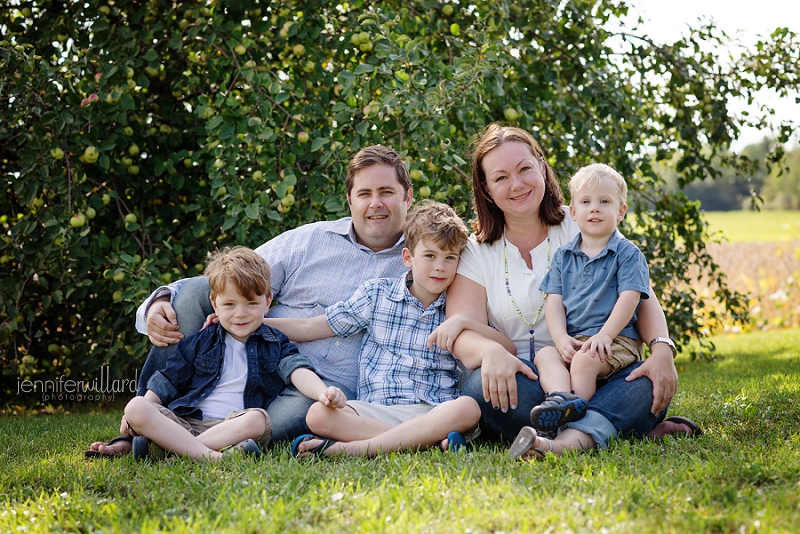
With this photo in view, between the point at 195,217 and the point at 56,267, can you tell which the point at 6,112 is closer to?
the point at 56,267

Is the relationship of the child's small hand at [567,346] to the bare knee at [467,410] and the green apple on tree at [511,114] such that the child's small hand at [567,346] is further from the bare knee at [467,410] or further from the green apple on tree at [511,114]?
the green apple on tree at [511,114]

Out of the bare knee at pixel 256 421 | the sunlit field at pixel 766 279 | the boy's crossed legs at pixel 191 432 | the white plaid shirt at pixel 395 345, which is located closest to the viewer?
the boy's crossed legs at pixel 191 432

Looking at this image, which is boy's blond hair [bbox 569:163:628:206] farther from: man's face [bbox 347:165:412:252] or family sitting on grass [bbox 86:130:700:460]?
man's face [bbox 347:165:412:252]

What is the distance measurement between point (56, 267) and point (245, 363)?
1835mm

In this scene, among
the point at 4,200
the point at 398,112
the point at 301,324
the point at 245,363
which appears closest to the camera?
the point at 245,363

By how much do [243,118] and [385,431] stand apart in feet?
6.57

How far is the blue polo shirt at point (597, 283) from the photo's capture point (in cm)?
281

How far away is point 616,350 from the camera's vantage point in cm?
275

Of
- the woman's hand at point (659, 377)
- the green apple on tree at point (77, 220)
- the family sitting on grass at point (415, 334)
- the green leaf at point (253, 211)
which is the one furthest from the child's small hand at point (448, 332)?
the green apple on tree at point (77, 220)

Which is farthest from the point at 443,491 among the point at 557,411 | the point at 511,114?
the point at 511,114

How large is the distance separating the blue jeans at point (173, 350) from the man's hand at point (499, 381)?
25.4 inches

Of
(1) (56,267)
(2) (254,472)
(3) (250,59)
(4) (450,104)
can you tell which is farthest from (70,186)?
(2) (254,472)

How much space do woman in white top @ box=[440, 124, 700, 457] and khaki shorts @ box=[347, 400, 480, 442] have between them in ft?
0.66

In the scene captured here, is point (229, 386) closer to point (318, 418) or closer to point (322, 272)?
point (318, 418)
